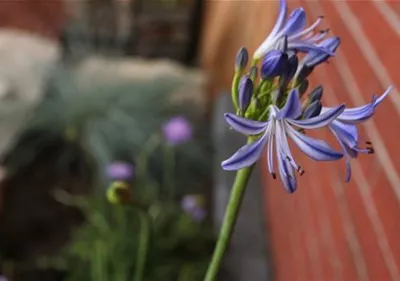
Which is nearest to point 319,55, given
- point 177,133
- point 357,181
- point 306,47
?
point 306,47

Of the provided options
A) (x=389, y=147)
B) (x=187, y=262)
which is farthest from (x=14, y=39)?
(x=389, y=147)

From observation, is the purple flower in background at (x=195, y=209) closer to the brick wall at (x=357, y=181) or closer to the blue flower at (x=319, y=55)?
the brick wall at (x=357, y=181)

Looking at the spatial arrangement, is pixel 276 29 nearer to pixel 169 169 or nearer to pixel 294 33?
pixel 294 33

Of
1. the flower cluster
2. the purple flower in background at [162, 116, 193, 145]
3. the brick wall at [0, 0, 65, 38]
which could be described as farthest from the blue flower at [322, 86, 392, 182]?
the brick wall at [0, 0, 65, 38]

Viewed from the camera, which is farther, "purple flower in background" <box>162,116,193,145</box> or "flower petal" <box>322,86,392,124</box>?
"purple flower in background" <box>162,116,193,145</box>

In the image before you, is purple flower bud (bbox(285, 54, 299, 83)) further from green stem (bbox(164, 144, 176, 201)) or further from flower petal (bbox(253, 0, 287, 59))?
green stem (bbox(164, 144, 176, 201))
